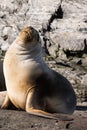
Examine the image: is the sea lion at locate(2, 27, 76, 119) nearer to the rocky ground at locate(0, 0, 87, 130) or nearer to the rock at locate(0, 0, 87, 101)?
the rocky ground at locate(0, 0, 87, 130)

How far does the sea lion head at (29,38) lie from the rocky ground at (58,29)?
4622 millimetres

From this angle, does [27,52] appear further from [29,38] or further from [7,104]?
[7,104]

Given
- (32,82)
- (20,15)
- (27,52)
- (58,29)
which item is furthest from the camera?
(20,15)

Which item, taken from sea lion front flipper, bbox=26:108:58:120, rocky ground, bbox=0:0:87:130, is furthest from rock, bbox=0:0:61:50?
sea lion front flipper, bbox=26:108:58:120

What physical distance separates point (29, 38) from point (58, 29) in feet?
24.6

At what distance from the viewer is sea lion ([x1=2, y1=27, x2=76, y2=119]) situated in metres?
6.78

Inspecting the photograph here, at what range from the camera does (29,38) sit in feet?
22.7

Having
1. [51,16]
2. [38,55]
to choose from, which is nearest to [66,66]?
[51,16]

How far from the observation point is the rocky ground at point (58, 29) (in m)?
12.7

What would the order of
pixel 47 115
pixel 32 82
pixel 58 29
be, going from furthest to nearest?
1. pixel 58 29
2. pixel 32 82
3. pixel 47 115

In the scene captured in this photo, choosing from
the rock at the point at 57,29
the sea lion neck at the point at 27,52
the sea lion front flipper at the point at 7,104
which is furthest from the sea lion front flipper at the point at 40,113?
the rock at the point at 57,29

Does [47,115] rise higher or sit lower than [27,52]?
lower

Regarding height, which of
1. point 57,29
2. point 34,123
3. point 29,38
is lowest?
point 57,29

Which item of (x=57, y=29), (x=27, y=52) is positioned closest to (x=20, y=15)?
(x=57, y=29)
